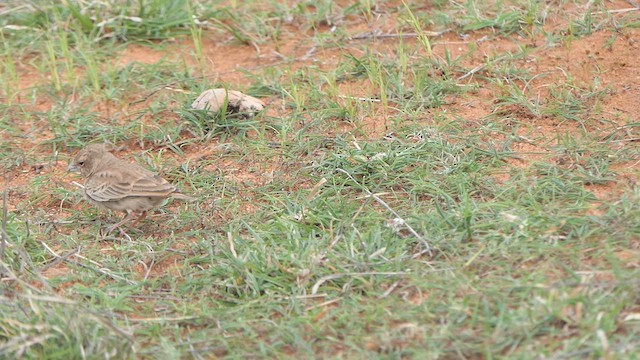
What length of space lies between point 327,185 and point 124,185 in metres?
1.30

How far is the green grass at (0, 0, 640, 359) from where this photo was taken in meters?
4.84

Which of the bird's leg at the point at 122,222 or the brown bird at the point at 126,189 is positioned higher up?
the brown bird at the point at 126,189

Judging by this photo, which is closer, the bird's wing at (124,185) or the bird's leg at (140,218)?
the bird's wing at (124,185)

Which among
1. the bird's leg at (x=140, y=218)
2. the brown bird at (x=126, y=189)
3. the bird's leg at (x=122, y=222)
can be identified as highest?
the brown bird at (x=126, y=189)

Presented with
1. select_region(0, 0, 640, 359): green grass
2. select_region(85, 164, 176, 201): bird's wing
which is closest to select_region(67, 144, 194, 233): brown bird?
select_region(85, 164, 176, 201): bird's wing

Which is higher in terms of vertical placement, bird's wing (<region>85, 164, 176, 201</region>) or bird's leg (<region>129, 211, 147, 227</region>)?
bird's wing (<region>85, 164, 176, 201</region>)

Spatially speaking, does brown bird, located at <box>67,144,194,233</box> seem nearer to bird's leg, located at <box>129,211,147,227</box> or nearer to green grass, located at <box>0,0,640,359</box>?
bird's leg, located at <box>129,211,147,227</box>

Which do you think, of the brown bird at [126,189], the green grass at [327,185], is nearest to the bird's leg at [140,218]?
the brown bird at [126,189]

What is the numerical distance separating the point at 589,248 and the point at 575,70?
238 centimetres

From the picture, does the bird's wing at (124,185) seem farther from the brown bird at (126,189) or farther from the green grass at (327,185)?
the green grass at (327,185)

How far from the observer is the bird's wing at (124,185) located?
6.43 meters

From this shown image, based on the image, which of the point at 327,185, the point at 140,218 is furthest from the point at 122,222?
the point at 327,185

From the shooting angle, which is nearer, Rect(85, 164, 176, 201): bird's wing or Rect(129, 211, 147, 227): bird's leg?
Rect(85, 164, 176, 201): bird's wing

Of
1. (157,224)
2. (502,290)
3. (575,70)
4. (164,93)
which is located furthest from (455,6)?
(502,290)
